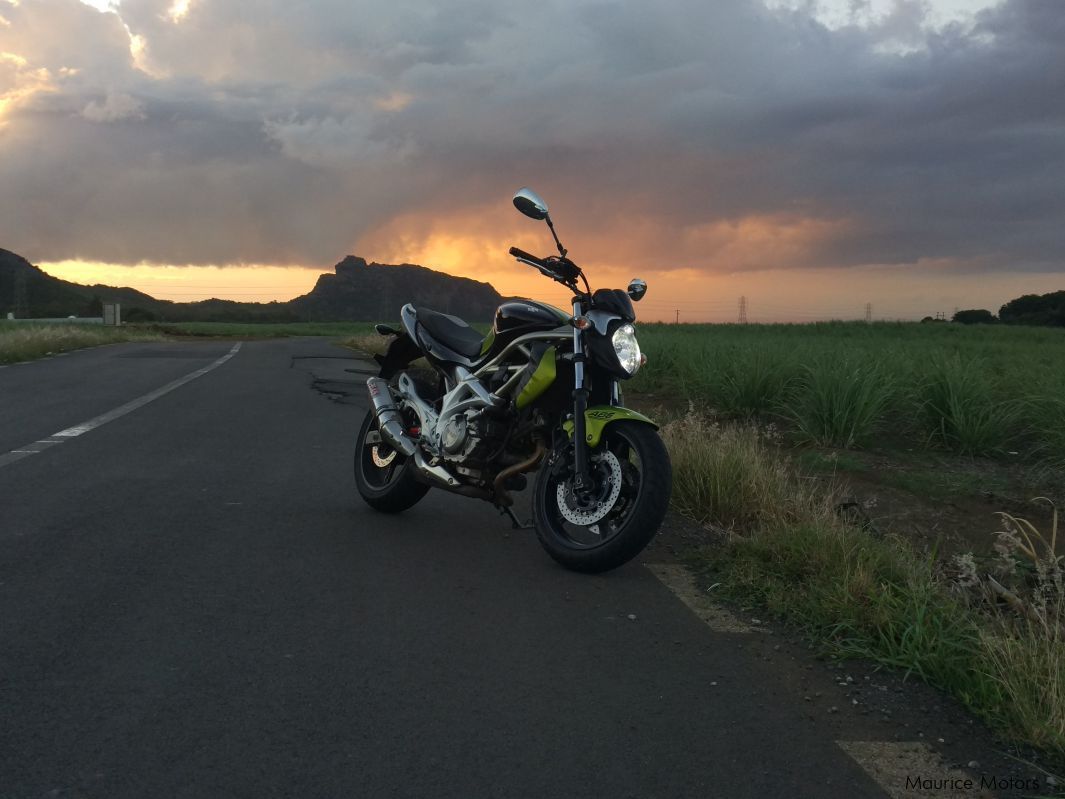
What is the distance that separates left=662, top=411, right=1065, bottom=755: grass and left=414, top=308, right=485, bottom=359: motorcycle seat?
65.5 inches

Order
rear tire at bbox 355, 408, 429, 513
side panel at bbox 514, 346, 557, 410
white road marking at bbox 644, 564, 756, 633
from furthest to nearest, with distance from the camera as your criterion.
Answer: rear tire at bbox 355, 408, 429, 513, side panel at bbox 514, 346, 557, 410, white road marking at bbox 644, 564, 756, 633

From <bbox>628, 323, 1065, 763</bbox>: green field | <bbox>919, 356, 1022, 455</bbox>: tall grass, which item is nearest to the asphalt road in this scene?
<bbox>628, 323, 1065, 763</bbox>: green field

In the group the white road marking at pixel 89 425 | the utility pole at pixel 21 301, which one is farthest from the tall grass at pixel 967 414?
the utility pole at pixel 21 301

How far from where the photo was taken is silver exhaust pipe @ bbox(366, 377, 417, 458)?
6047 millimetres

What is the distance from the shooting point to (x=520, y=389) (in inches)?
205

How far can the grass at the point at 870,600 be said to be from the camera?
3.25 m

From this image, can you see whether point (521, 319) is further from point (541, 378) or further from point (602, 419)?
point (602, 419)

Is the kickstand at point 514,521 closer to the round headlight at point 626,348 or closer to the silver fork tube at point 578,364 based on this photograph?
the silver fork tube at point 578,364

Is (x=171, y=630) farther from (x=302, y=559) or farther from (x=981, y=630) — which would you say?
(x=981, y=630)

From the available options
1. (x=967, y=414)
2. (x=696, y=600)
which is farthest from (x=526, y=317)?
(x=967, y=414)

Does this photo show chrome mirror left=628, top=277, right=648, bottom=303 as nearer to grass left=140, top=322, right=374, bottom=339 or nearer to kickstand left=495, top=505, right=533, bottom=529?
kickstand left=495, top=505, right=533, bottom=529

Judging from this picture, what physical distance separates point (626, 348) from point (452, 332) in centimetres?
153

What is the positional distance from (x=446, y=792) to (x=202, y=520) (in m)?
3.62

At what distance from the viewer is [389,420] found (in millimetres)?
6270
